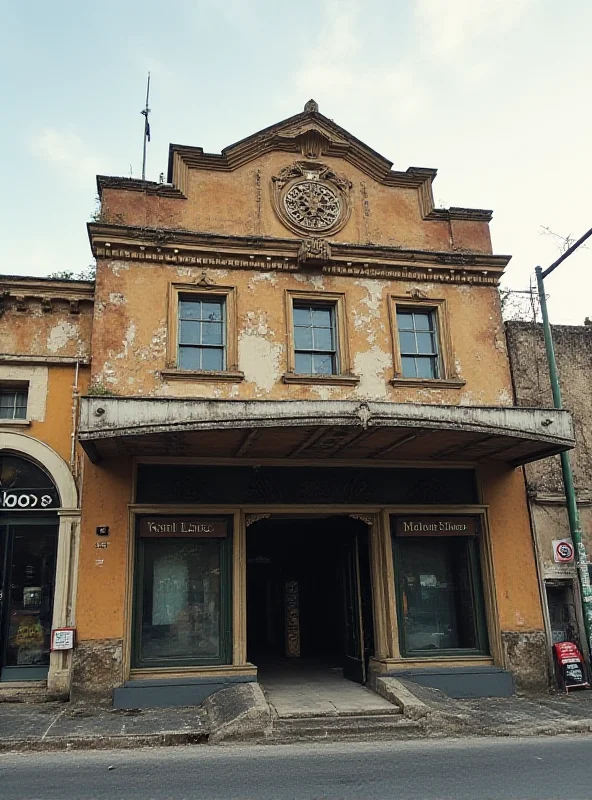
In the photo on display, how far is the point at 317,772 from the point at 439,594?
560 cm

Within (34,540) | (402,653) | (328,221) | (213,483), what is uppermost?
(328,221)

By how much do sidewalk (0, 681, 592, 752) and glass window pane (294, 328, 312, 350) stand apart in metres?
6.09

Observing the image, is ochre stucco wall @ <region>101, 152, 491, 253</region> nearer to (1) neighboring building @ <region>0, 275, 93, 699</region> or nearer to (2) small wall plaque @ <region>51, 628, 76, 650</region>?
(1) neighboring building @ <region>0, 275, 93, 699</region>

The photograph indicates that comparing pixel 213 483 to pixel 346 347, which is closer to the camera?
pixel 213 483

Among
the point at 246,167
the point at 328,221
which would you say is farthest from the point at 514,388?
the point at 246,167

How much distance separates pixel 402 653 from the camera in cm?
1192

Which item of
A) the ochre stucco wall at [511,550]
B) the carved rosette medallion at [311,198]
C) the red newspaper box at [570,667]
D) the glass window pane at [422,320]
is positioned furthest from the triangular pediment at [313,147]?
the red newspaper box at [570,667]

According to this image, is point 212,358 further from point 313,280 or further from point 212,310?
point 313,280

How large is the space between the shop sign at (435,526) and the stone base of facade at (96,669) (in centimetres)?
522

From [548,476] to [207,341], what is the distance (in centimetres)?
707

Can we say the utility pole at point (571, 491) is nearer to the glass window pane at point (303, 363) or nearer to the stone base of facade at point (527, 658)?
the stone base of facade at point (527, 658)

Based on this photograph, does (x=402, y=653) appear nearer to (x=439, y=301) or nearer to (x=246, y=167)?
(x=439, y=301)

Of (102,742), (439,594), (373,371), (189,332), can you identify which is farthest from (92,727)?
(373,371)

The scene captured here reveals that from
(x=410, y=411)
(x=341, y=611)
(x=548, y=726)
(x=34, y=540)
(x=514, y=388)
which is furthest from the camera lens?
(x=341, y=611)
